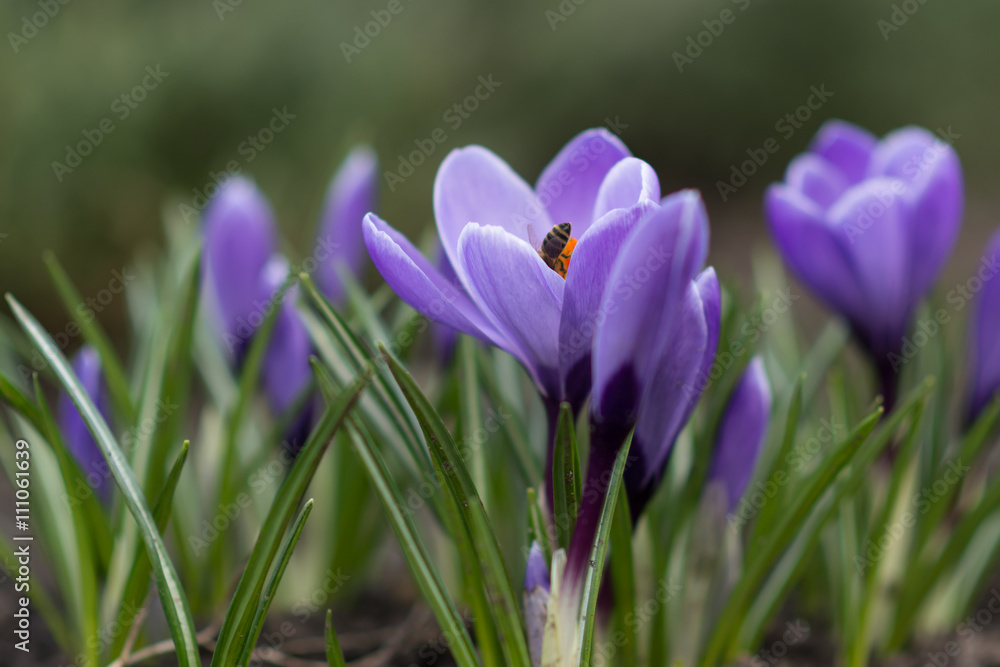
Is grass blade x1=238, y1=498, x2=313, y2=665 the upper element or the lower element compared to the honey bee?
lower

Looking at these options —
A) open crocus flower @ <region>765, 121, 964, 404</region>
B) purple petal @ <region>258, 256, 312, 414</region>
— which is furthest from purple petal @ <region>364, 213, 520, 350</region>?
open crocus flower @ <region>765, 121, 964, 404</region>

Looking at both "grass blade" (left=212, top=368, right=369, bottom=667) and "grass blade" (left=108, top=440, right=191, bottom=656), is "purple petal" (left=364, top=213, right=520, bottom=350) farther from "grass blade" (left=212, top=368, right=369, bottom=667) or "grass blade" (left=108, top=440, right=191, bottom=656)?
"grass blade" (left=108, top=440, right=191, bottom=656)

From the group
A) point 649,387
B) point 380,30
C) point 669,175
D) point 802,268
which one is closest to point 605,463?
point 649,387

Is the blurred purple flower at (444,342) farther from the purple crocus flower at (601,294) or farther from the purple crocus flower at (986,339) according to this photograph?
the purple crocus flower at (986,339)

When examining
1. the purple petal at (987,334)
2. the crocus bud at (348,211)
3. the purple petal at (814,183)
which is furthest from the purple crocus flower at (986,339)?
the crocus bud at (348,211)

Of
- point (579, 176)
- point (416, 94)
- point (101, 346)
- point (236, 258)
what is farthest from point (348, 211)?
point (416, 94)

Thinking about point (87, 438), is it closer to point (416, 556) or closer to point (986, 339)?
point (416, 556)
